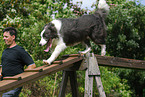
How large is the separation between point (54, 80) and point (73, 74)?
2.11 meters

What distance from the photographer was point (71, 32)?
317 centimetres

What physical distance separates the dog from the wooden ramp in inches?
5.9

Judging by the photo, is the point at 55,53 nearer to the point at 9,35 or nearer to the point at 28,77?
the point at 28,77

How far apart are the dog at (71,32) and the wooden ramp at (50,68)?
0.49 feet

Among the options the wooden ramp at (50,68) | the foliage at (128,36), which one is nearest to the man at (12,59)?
the wooden ramp at (50,68)

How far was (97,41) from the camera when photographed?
138 inches

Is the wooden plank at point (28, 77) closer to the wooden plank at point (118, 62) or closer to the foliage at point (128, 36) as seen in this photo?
the wooden plank at point (118, 62)

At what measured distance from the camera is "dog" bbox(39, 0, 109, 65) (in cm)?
302

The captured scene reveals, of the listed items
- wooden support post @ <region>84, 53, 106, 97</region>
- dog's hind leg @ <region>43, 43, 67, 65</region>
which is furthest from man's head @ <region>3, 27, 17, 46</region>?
wooden support post @ <region>84, 53, 106, 97</region>

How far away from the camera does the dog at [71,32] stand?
3.02m

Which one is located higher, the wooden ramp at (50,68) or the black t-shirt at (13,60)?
the black t-shirt at (13,60)

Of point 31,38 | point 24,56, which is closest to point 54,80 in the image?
point 31,38

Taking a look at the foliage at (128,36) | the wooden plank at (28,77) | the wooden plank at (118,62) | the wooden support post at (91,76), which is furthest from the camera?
the foliage at (128,36)

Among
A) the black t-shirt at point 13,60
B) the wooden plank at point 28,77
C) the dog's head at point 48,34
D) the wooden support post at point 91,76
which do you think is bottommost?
the wooden support post at point 91,76
